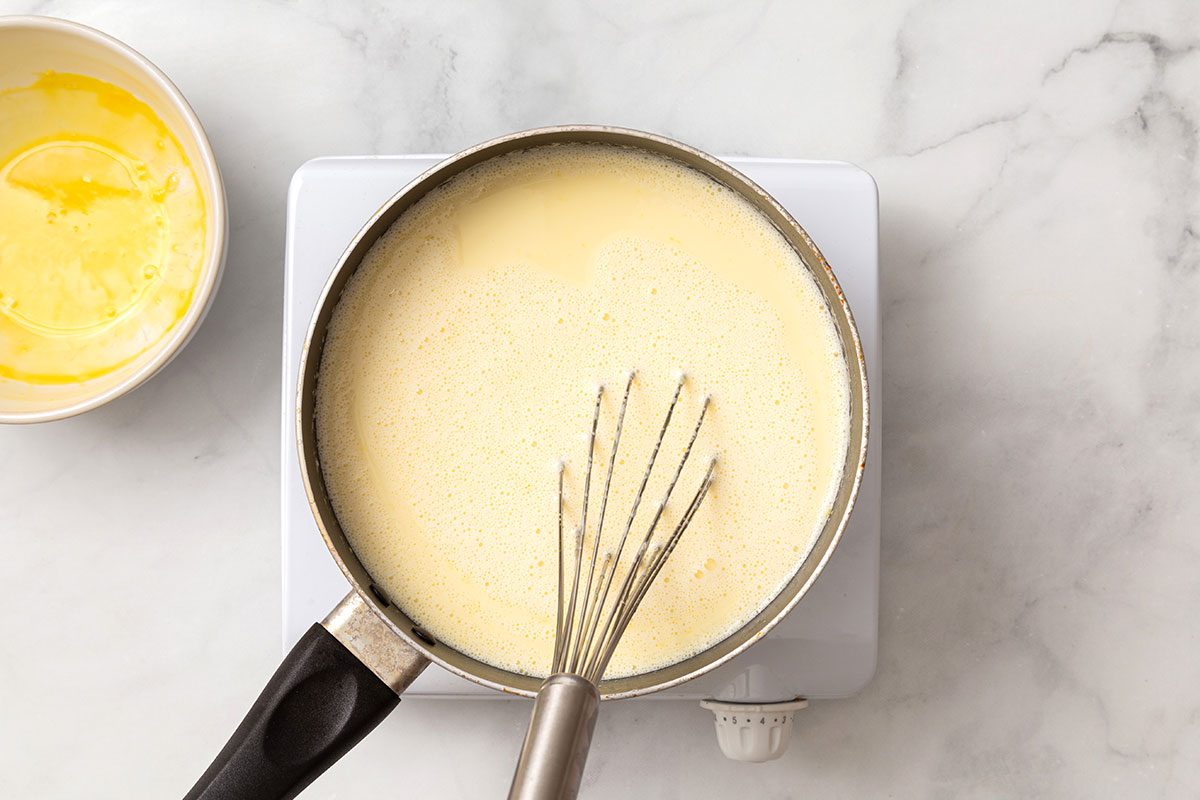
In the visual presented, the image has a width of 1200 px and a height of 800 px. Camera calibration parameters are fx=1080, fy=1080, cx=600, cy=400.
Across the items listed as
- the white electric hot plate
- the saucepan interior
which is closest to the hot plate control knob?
the white electric hot plate

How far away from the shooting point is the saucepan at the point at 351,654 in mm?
542

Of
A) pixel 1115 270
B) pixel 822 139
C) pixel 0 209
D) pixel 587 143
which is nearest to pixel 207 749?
pixel 0 209

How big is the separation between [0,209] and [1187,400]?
83 centimetres

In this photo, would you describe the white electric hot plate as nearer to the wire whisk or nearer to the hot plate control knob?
the hot plate control knob

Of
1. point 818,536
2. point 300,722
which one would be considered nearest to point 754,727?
point 818,536

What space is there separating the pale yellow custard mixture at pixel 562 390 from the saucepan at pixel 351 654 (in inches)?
0.7

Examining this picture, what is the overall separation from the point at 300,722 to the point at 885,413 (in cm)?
43

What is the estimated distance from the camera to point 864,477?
26.0 inches

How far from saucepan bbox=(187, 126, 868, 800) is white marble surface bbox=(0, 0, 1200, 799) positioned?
21 cm

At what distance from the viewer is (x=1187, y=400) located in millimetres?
764

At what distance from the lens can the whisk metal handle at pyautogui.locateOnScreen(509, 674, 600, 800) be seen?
16.2 inches

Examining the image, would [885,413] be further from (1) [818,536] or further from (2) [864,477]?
(1) [818,536]

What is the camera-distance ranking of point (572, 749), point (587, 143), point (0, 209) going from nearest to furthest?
point (572, 749) < point (587, 143) < point (0, 209)

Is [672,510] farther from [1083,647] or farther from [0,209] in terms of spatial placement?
[0,209]
